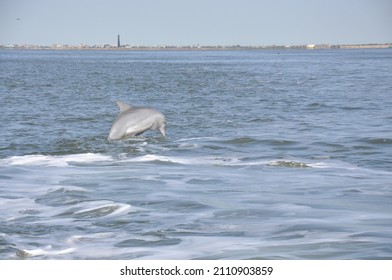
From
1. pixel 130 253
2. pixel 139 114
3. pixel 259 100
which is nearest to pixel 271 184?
pixel 130 253

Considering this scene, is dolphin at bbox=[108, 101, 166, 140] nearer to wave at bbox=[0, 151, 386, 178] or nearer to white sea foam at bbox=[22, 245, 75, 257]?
wave at bbox=[0, 151, 386, 178]

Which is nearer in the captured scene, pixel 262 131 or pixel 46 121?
pixel 262 131

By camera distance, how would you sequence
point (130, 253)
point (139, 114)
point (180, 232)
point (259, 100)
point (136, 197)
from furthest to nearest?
point (259, 100) → point (139, 114) → point (136, 197) → point (180, 232) → point (130, 253)

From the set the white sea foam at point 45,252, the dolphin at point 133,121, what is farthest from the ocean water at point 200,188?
the dolphin at point 133,121

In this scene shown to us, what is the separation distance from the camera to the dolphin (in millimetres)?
21125

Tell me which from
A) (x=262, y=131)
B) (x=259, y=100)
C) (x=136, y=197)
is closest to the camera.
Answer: (x=136, y=197)

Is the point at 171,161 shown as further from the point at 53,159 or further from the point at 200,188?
the point at 200,188

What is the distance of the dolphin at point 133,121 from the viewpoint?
69.3ft

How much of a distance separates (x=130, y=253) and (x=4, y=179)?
21.4 ft

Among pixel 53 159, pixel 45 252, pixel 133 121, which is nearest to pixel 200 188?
pixel 45 252

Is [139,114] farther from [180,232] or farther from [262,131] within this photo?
[180,232]

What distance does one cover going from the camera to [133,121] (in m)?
21.1

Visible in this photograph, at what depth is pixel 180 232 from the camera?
11.5 metres

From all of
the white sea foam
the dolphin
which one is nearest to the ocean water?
the white sea foam
